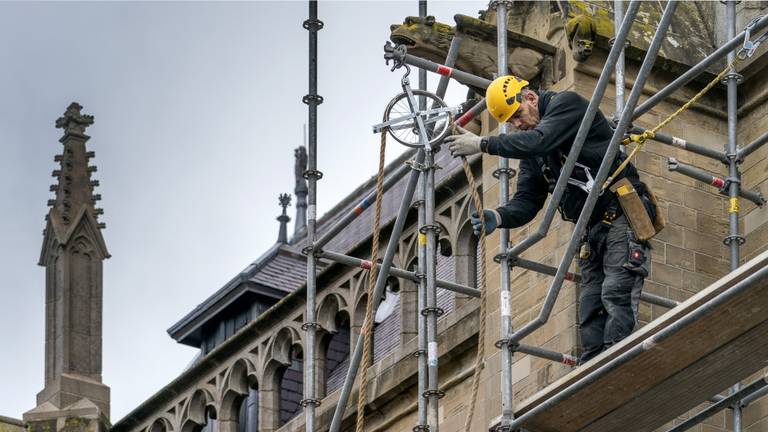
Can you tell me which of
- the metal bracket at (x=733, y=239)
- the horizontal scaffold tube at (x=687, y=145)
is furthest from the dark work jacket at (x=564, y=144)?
the metal bracket at (x=733, y=239)

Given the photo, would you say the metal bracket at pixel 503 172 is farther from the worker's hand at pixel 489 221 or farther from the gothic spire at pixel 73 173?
the gothic spire at pixel 73 173

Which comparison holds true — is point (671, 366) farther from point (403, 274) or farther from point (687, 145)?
point (403, 274)

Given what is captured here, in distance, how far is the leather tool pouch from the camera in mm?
18328

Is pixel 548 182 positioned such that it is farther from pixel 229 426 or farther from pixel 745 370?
pixel 229 426

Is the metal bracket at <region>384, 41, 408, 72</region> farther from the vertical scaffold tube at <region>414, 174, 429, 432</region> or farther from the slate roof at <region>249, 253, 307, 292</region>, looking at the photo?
the slate roof at <region>249, 253, 307, 292</region>

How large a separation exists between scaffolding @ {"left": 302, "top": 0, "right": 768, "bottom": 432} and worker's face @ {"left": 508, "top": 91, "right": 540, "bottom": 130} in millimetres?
590

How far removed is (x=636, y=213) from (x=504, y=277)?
100cm

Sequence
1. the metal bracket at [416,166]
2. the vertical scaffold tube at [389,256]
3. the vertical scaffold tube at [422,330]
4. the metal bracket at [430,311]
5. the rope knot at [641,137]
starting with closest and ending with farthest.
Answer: the rope knot at [641,137], the vertical scaffold tube at [422,330], the metal bracket at [430,311], the metal bracket at [416,166], the vertical scaffold tube at [389,256]

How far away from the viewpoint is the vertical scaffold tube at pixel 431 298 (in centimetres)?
1997

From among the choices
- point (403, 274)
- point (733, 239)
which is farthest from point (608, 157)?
point (403, 274)

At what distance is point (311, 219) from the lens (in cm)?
Answer: 2200

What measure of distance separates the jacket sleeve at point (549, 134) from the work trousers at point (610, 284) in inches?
24.1

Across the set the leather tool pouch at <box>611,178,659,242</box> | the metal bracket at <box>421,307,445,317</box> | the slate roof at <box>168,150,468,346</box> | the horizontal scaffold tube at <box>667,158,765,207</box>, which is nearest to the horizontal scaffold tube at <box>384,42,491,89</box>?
the horizontal scaffold tube at <box>667,158,765,207</box>

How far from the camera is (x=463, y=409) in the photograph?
21922mm
